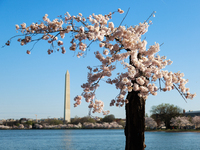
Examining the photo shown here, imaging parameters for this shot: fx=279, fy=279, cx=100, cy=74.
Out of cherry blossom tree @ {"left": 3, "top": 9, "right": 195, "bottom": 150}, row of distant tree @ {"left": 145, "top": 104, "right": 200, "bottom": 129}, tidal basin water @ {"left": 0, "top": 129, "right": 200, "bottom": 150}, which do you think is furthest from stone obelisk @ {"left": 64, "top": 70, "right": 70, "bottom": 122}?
cherry blossom tree @ {"left": 3, "top": 9, "right": 195, "bottom": 150}

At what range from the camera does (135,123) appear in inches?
289

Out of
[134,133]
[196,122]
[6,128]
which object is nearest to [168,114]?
[196,122]

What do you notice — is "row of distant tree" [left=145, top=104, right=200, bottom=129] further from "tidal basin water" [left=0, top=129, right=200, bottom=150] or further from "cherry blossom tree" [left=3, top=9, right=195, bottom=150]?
"cherry blossom tree" [left=3, top=9, right=195, bottom=150]

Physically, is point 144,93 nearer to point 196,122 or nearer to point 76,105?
point 76,105

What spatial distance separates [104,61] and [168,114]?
67971 mm

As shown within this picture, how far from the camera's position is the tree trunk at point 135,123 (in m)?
7.34

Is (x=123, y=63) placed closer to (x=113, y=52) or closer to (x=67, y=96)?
(x=113, y=52)

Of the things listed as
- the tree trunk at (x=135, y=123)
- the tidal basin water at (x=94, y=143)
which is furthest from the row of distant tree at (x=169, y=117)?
the tree trunk at (x=135, y=123)

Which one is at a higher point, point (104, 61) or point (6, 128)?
point (104, 61)

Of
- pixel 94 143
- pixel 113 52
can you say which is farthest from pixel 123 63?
pixel 94 143

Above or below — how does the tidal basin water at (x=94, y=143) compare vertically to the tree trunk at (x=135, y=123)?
below

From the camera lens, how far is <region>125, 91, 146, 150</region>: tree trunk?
7.34 meters

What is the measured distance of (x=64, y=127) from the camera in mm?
105125

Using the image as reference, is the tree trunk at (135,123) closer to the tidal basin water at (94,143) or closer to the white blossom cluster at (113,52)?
the white blossom cluster at (113,52)
